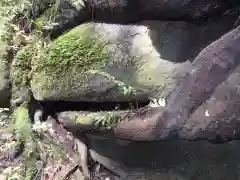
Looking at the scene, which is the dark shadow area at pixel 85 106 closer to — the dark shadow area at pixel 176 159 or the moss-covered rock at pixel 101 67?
the moss-covered rock at pixel 101 67

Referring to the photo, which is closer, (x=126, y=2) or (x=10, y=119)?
(x=126, y=2)

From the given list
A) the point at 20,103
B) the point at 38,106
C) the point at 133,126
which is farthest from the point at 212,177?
the point at 20,103

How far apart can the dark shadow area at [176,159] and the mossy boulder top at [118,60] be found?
38 centimetres

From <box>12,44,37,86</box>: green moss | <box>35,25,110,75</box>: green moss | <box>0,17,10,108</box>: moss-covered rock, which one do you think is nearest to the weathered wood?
<box>35,25,110,75</box>: green moss

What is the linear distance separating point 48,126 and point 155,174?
991 mm

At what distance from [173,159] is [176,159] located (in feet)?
0.07

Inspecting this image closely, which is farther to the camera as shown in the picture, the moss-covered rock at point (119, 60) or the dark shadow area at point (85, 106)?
the dark shadow area at point (85, 106)

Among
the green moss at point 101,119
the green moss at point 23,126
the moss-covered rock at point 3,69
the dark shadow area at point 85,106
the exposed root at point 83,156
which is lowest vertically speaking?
the exposed root at point 83,156

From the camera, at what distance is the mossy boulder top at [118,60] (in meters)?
2.45

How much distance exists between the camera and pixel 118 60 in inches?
102

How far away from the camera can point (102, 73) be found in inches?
103

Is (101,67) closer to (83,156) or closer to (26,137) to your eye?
(83,156)

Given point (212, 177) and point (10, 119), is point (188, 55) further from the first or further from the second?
point (10, 119)

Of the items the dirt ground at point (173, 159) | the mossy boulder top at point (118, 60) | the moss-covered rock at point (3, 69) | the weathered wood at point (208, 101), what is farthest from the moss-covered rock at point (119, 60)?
the moss-covered rock at point (3, 69)
